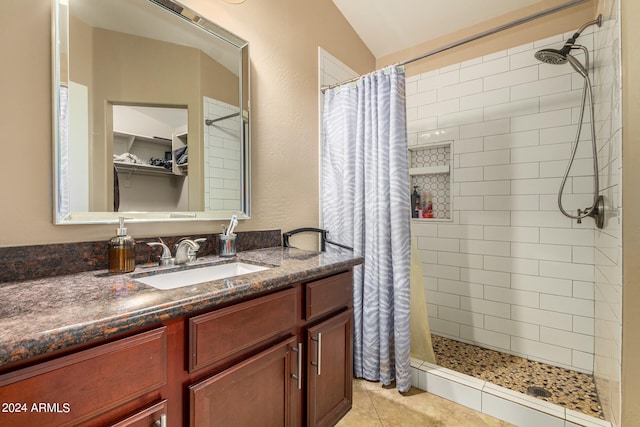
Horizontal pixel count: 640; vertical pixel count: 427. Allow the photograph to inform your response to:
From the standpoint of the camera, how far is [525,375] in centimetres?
193

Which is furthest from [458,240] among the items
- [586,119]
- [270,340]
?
[270,340]

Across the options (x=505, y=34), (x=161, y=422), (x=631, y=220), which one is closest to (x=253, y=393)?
(x=161, y=422)

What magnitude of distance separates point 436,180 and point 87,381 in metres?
2.58

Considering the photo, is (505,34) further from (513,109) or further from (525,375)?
(525,375)

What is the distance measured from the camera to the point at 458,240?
2451 millimetres

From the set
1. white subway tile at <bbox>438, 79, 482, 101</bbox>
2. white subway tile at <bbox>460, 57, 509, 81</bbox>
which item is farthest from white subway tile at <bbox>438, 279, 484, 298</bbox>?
white subway tile at <bbox>460, 57, 509, 81</bbox>

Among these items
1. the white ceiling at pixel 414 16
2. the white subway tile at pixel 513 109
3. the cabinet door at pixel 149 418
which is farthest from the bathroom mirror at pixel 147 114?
the white subway tile at pixel 513 109

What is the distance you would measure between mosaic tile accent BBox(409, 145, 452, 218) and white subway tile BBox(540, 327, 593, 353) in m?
1.05

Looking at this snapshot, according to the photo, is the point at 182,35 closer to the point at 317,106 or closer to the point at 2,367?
the point at 317,106

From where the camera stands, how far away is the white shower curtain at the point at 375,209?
179cm

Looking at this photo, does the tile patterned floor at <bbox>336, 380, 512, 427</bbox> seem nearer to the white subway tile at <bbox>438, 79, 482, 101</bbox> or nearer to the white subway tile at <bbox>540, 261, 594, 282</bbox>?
the white subway tile at <bbox>540, 261, 594, 282</bbox>

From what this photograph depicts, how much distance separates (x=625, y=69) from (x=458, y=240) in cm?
152

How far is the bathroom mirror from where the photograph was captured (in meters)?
1.07

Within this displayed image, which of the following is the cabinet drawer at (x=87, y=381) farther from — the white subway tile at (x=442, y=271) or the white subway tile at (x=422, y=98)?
the white subway tile at (x=422, y=98)
